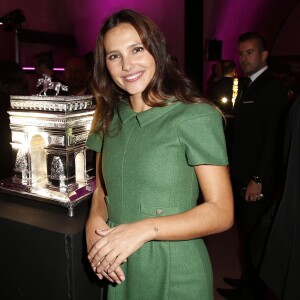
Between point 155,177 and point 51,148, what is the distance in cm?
56

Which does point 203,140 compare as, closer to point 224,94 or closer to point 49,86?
point 49,86

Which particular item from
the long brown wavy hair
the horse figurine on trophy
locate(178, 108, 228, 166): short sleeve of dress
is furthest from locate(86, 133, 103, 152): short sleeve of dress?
locate(178, 108, 228, 166): short sleeve of dress

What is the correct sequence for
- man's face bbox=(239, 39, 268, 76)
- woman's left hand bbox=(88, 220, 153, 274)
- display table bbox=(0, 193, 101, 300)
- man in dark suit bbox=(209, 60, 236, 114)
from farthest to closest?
man in dark suit bbox=(209, 60, 236, 114), man's face bbox=(239, 39, 268, 76), display table bbox=(0, 193, 101, 300), woman's left hand bbox=(88, 220, 153, 274)

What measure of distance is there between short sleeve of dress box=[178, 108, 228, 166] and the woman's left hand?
9.7 inches

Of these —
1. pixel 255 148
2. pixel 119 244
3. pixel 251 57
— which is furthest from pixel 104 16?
pixel 119 244

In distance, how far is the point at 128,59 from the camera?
1.13 meters

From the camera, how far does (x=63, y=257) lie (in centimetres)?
126

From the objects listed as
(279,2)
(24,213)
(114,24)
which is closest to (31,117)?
(24,213)

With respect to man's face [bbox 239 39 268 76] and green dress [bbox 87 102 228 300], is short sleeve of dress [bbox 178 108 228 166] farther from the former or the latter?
man's face [bbox 239 39 268 76]

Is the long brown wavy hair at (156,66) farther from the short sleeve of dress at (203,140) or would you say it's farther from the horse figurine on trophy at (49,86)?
the horse figurine on trophy at (49,86)

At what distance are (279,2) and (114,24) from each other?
32.5ft

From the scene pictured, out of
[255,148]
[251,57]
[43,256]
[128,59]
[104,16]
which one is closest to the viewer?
[128,59]

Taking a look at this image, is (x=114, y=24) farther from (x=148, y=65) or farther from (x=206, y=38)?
(x=206, y=38)

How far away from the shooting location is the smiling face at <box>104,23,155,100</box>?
1126 millimetres
